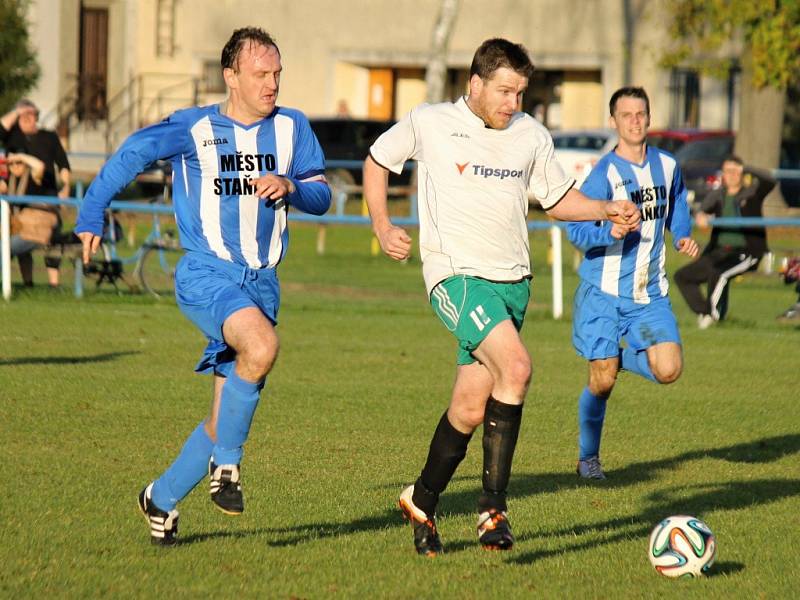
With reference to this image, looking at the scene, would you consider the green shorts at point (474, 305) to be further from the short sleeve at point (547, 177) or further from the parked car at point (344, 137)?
the parked car at point (344, 137)

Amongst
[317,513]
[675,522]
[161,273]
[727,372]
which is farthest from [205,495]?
[161,273]

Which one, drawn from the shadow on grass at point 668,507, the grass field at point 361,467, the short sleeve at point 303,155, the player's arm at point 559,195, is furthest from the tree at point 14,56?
Answer: the player's arm at point 559,195

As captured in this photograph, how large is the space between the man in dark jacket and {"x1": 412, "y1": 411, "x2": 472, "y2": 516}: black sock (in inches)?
384

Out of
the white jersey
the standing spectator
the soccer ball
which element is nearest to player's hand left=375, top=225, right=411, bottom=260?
the white jersey

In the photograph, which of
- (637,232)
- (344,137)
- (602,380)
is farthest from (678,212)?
(344,137)

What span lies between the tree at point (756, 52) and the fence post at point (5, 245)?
1587cm

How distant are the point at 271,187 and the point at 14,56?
28724mm

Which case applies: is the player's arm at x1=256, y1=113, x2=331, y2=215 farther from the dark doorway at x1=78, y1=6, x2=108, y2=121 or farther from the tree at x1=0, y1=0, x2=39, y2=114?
the dark doorway at x1=78, y1=6, x2=108, y2=121

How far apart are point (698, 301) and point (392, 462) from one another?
322 inches

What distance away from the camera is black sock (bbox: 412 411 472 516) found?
634 cm

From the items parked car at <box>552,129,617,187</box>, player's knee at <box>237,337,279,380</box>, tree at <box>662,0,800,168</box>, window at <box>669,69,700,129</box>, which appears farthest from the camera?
window at <box>669,69,700,129</box>

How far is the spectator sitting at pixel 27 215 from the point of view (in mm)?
16312

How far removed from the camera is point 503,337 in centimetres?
619

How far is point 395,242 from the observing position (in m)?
6.17
